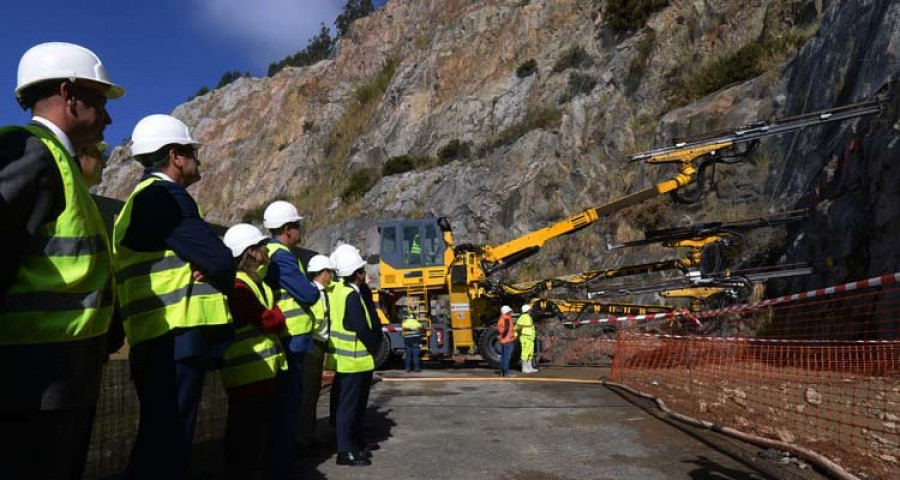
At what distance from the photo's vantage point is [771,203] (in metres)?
16.6

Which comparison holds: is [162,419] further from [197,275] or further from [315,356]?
[315,356]

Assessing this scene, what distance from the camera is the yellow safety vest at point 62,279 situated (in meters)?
1.77

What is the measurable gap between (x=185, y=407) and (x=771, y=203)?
16681mm

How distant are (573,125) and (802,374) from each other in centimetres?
1876

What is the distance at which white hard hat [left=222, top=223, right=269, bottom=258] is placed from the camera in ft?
12.8

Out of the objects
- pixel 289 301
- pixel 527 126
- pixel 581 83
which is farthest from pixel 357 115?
pixel 289 301

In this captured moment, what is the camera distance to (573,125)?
26625 mm

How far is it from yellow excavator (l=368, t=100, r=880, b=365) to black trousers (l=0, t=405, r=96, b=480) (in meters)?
13.0

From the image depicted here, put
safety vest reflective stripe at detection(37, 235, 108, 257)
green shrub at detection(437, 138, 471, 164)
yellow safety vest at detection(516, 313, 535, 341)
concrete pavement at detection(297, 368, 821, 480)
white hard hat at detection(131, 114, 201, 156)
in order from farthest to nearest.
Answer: green shrub at detection(437, 138, 471, 164) → yellow safety vest at detection(516, 313, 535, 341) → concrete pavement at detection(297, 368, 821, 480) → white hard hat at detection(131, 114, 201, 156) → safety vest reflective stripe at detection(37, 235, 108, 257)

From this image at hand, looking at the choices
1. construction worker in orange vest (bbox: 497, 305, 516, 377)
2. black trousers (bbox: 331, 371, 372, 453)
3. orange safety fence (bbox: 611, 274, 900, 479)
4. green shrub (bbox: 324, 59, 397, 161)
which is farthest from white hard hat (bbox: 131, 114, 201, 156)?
green shrub (bbox: 324, 59, 397, 161)

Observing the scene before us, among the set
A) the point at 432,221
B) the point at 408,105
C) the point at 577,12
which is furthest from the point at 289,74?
the point at 432,221

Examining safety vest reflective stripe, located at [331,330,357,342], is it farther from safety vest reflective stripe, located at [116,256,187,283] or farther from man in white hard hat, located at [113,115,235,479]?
safety vest reflective stripe, located at [116,256,187,283]

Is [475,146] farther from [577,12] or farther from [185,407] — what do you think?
[185,407]

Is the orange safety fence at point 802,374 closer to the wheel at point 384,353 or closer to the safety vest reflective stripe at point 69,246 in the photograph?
the safety vest reflective stripe at point 69,246
